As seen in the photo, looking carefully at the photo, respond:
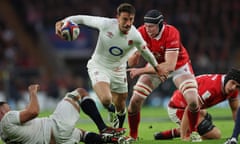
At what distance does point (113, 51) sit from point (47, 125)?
2.05 metres

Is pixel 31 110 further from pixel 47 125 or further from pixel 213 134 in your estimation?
pixel 213 134

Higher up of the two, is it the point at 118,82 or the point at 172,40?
the point at 172,40

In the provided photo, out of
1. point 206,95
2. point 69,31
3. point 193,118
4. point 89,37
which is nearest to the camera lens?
point 69,31

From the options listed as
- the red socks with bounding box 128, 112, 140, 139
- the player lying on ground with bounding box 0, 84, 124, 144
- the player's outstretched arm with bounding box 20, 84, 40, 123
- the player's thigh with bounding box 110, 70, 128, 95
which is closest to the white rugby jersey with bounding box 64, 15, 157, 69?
the player's thigh with bounding box 110, 70, 128, 95

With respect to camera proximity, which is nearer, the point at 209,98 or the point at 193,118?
the point at 193,118

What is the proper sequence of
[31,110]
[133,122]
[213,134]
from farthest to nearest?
[133,122] < [213,134] < [31,110]

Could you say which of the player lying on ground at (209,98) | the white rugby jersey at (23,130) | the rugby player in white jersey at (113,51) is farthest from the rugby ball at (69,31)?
the player lying on ground at (209,98)

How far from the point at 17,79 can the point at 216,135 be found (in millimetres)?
13920

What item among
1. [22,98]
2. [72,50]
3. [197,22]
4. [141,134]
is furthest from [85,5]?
[141,134]

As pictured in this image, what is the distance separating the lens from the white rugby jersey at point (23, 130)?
8.57m

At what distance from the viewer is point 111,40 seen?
1026 cm

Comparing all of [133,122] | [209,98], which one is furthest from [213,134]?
[133,122]

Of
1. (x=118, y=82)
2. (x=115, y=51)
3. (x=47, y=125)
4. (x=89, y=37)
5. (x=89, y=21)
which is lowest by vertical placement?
(x=47, y=125)

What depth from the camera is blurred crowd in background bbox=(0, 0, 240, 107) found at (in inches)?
1025
